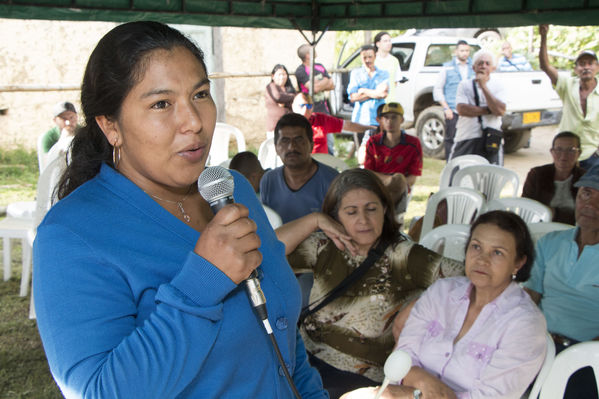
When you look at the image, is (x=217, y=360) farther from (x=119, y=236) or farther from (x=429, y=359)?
(x=429, y=359)

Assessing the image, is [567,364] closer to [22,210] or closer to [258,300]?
[258,300]

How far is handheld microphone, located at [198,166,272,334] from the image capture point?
98cm

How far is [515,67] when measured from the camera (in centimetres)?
1049

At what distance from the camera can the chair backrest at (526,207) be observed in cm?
399

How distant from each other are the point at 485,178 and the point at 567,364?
12.0 feet

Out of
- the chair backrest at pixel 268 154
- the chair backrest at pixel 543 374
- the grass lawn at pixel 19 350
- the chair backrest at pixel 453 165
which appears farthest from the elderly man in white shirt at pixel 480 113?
the chair backrest at pixel 543 374

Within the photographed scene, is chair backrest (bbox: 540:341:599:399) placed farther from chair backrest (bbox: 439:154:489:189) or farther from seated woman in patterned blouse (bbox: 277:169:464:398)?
chair backrest (bbox: 439:154:489:189)

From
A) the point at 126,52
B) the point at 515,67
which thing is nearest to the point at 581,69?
the point at 515,67

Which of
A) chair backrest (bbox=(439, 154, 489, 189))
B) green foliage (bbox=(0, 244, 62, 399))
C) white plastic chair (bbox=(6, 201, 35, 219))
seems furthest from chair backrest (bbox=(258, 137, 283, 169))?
green foliage (bbox=(0, 244, 62, 399))

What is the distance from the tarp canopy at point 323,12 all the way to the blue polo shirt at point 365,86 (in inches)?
100

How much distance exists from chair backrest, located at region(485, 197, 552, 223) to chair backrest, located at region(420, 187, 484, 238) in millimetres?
200

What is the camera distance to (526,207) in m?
4.10

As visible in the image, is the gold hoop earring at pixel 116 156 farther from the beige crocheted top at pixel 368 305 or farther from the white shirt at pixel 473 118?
the white shirt at pixel 473 118

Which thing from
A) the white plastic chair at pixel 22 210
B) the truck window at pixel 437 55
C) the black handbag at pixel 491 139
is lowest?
the white plastic chair at pixel 22 210
